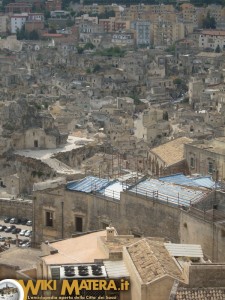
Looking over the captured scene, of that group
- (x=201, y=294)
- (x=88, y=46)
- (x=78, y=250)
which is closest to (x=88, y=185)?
(x=78, y=250)

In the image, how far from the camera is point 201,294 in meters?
13.0

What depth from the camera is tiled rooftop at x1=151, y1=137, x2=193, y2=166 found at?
3226 cm

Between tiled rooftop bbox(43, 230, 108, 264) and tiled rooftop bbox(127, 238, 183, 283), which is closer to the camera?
tiled rooftop bbox(127, 238, 183, 283)

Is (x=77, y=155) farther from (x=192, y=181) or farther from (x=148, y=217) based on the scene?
(x=148, y=217)

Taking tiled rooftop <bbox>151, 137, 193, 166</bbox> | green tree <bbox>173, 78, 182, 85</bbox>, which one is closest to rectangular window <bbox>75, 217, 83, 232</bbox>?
tiled rooftop <bbox>151, 137, 193, 166</bbox>

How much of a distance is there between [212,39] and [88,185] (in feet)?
290

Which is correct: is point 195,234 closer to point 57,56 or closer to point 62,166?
point 62,166

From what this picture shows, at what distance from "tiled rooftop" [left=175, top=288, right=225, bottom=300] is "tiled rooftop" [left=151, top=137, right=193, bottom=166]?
18.5 m

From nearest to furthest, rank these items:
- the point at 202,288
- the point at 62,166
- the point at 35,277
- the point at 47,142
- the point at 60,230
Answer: the point at 202,288, the point at 35,277, the point at 60,230, the point at 62,166, the point at 47,142

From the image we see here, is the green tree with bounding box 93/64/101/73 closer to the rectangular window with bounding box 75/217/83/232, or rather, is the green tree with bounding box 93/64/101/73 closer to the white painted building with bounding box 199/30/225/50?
the white painted building with bounding box 199/30/225/50

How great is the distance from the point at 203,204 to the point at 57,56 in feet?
279

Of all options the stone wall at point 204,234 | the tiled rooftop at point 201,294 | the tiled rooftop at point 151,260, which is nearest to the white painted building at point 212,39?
the stone wall at point 204,234

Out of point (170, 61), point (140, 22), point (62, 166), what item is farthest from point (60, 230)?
point (140, 22)

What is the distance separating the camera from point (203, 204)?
19016 mm
